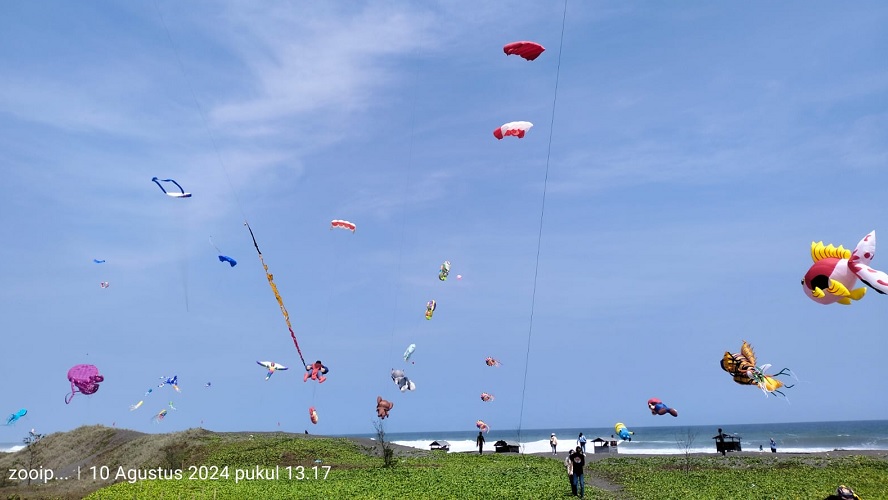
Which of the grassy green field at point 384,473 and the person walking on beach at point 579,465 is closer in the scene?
the person walking on beach at point 579,465

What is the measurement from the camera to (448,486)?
2717cm

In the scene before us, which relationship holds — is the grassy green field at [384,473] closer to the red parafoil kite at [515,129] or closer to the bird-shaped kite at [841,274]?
the bird-shaped kite at [841,274]

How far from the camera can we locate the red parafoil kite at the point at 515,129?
28.1 m

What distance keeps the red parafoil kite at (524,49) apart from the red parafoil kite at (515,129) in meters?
4.06

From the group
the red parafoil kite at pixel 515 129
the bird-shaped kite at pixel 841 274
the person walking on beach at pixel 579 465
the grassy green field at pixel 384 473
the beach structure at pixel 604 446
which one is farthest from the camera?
the beach structure at pixel 604 446

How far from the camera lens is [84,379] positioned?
34.7 m

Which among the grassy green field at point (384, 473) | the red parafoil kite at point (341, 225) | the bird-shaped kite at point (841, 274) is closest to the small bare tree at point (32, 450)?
the grassy green field at point (384, 473)

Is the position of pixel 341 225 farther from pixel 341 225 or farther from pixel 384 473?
pixel 384 473

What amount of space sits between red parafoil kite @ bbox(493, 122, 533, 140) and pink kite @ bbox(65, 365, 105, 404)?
2528 cm

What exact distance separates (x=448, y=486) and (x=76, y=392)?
69.9 ft

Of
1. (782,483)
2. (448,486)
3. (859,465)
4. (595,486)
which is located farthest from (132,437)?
(859,465)

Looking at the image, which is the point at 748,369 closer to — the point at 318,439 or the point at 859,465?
the point at 859,465

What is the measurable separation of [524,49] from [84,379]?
28.6 m

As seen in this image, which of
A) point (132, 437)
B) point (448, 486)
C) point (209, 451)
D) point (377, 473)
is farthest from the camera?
point (132, 437)
